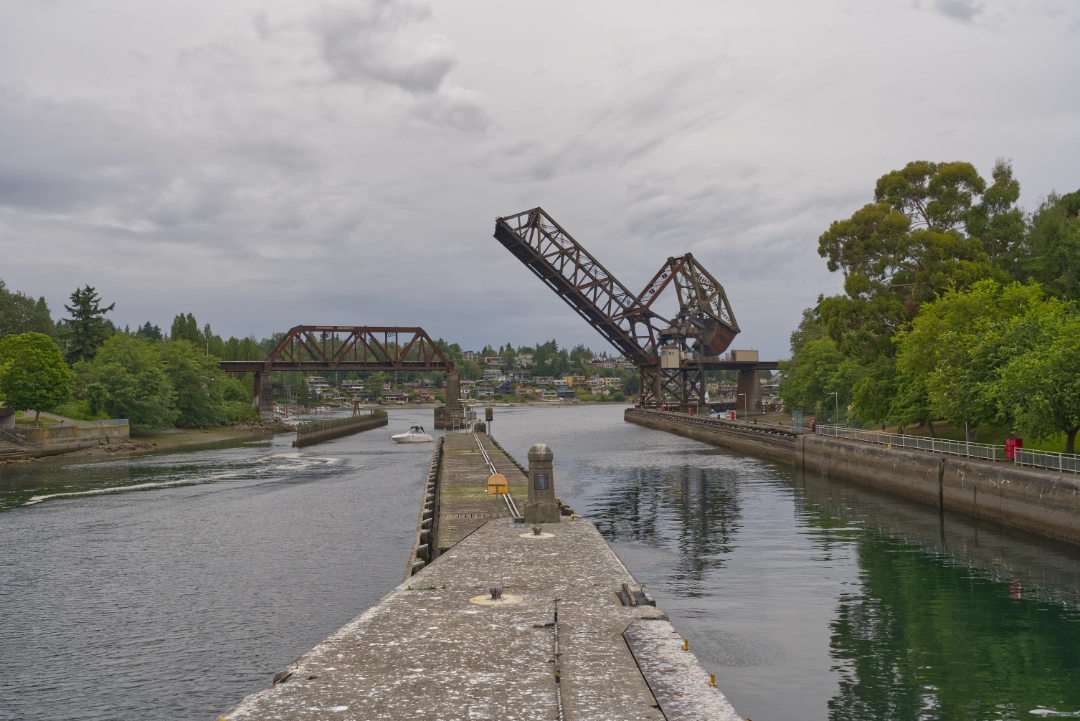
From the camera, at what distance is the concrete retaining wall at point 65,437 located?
62562 mm

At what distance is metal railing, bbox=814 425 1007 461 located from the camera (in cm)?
3030

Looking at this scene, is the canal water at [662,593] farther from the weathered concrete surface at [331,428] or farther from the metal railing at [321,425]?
the metal railing at [321,425]

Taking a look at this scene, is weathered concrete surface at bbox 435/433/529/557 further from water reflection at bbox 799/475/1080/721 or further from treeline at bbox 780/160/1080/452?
treeline at bbox 780/160/1080/452

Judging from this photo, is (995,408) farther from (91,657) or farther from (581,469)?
(91,657)

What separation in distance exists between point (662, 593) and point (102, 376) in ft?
248

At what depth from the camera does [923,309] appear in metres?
44.0

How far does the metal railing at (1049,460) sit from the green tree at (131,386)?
75.9 meters

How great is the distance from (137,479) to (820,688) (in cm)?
4454

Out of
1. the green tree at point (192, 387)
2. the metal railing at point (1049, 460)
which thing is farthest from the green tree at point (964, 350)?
the green tree at point (192, 387)

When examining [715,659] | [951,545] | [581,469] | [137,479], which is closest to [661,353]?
[581,469]

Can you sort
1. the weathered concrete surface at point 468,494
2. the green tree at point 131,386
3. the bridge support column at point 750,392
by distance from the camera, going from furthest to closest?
the bridge support column at point 750,392 → the green tree at point 131,386 → the weathered concrete surface at point 468,494

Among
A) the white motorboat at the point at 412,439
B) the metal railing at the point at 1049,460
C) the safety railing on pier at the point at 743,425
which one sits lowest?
the white motorboat at the point at 412,439

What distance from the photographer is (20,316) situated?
373ft

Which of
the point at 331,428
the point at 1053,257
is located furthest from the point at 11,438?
the point at 1053,257
